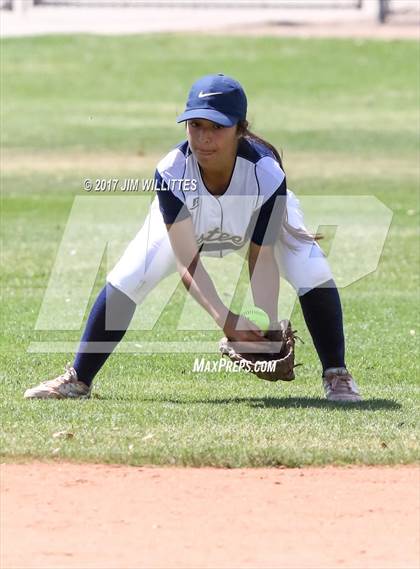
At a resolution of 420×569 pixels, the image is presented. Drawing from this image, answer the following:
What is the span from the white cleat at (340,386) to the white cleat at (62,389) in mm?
1430

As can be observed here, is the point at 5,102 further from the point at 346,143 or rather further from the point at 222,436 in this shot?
the point at 222,436

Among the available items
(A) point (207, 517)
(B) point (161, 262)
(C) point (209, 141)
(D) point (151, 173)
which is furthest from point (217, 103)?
(D) point (151, 173)

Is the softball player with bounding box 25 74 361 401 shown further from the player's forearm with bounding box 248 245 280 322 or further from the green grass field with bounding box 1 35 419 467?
the green grass field with bounding box 1 35 419 467

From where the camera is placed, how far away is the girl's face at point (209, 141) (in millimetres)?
7172

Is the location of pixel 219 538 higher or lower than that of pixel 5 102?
higher

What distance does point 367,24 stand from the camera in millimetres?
→ 43656

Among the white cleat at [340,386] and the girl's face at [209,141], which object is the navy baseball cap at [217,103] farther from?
the white cleat at [340,386]

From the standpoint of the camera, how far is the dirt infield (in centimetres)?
521

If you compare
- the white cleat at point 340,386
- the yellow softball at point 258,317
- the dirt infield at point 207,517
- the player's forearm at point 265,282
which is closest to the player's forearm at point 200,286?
the yellow softball at point 258,317

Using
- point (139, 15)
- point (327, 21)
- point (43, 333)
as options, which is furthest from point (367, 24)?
point (43, 333)

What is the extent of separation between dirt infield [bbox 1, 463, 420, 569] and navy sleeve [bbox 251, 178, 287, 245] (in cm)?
154

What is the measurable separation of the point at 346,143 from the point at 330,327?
754 inches
